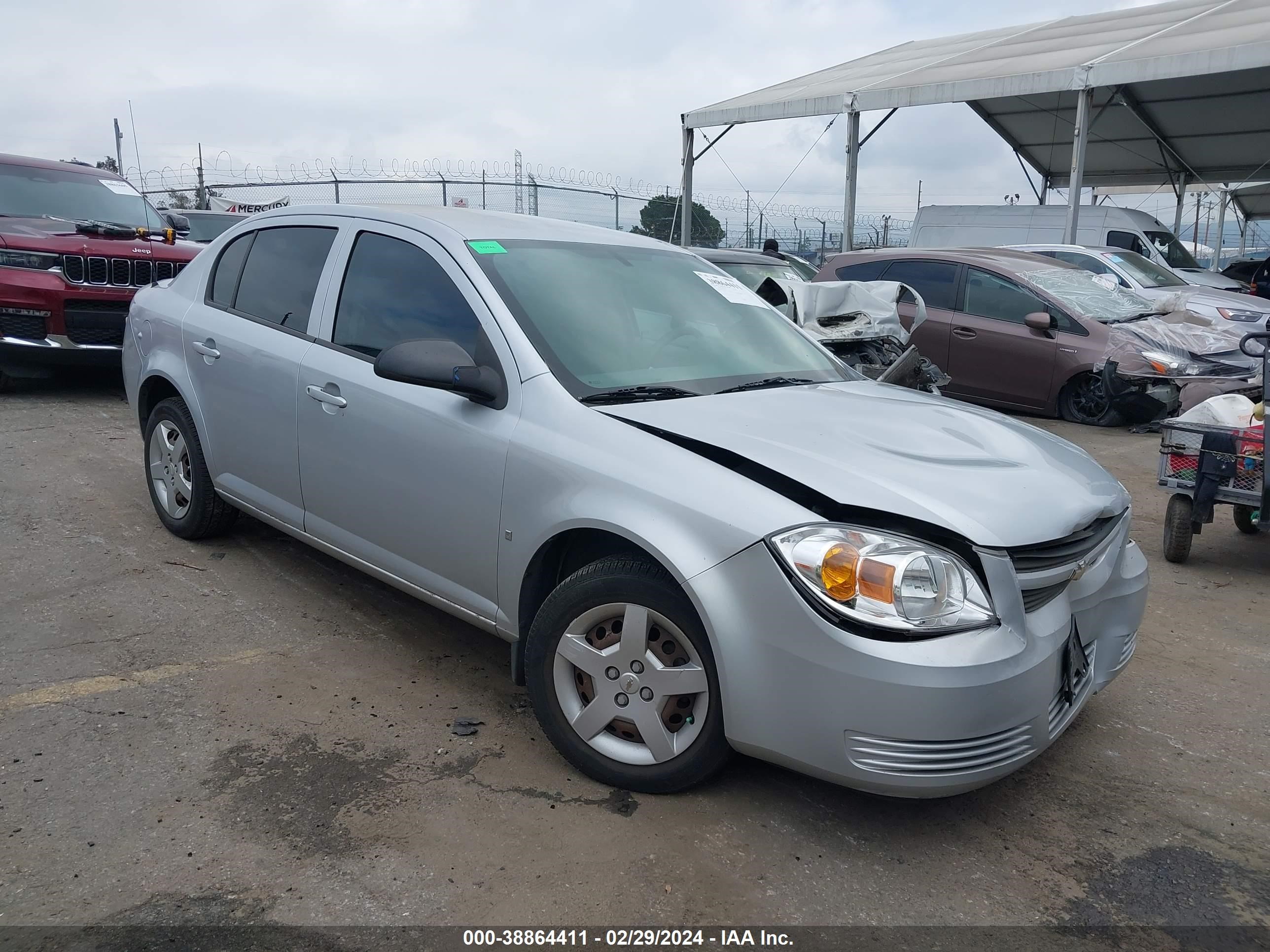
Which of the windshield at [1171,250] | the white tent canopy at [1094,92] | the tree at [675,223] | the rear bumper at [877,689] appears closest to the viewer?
the rear bumper at [877,689]

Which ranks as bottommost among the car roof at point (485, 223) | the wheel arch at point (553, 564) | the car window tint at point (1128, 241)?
the wheel arch at point (553, 564)

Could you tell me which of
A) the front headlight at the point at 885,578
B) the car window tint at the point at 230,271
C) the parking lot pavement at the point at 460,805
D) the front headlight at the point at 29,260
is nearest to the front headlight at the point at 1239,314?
the parking lot pavement at the point at 460,805

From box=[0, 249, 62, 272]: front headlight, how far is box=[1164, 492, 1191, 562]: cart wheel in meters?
8.24

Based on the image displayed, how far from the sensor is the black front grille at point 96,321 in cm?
825

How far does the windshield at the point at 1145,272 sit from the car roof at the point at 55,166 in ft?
37.2

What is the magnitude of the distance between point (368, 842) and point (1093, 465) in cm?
250

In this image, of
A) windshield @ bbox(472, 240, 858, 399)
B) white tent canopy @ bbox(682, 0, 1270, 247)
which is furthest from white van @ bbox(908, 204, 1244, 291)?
windshield @ bbox(472, 240, 858, 399)

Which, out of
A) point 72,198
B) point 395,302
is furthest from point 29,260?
point 395,302

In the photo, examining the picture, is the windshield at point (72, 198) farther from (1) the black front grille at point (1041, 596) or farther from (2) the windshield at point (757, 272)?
(1) the black front grille at point (1041, 596)

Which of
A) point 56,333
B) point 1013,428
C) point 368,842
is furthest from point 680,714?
point 56,333

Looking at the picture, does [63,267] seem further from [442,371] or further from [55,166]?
[442,371]

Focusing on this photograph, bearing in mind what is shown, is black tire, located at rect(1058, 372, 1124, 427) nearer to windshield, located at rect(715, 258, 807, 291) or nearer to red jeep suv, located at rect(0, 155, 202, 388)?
windshield, located at rect(715, 258, 807, 291)

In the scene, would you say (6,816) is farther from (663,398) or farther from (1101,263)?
(1101,263)

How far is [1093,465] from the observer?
3.31 m
